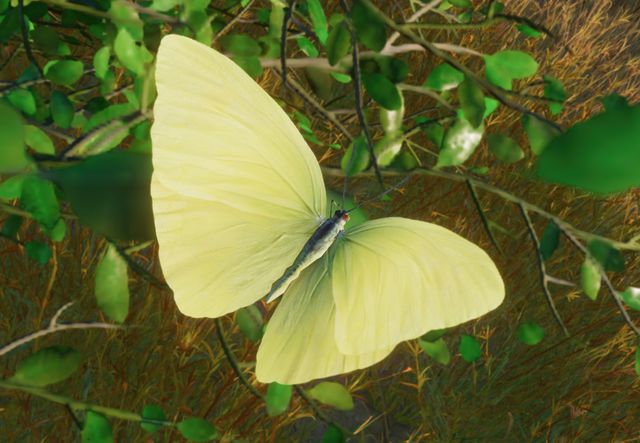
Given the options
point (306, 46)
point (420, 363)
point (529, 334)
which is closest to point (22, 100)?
point (306, 46)

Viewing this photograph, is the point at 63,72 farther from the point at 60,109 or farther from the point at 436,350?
the point at 436,350

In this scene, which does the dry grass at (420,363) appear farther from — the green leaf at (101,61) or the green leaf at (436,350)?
the green leaf at (101,61)

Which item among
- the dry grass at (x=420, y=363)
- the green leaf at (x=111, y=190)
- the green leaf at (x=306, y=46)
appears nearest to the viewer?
the green leaf at (x=111, y=190)

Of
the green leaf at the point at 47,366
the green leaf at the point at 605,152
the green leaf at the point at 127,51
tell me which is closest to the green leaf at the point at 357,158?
the green leaf at the point at 127,51

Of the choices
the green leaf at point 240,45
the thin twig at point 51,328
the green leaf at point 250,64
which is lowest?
the thin twig at point 51,328

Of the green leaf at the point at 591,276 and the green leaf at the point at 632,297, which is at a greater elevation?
the green leaf at the point at 591,276

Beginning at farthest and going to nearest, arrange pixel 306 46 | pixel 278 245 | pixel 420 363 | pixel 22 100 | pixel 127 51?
1. pixel 420 363
2. pixel 306 46
3. pixel 278 245
4. pixel 22 100
5. pixel 127 51
